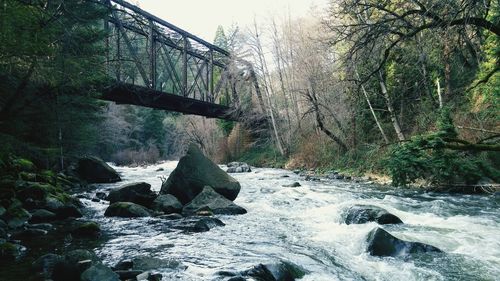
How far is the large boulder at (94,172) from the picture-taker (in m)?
19.1

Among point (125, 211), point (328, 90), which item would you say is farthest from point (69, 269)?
point (328, 90)

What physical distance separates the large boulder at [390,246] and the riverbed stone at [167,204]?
526 centimetres

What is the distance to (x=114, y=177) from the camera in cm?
1972

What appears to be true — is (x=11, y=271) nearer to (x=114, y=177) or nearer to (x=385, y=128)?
(x=114, y=177)

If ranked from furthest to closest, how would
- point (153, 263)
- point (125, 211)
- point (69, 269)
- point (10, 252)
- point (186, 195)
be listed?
point (186, 195)
point (125, 211)
point (10, 252)
point (153, 263)
point (69, 269)

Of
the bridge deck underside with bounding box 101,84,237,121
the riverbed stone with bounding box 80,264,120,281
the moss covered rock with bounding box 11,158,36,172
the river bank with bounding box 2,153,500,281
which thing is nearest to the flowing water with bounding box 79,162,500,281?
the river bank with bounding box 2,153,500,281

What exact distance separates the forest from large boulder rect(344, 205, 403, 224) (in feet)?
3.43

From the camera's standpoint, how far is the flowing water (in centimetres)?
510

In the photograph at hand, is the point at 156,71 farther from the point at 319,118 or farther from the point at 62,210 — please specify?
the point at 62,210

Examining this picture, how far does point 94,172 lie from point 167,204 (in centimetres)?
1116

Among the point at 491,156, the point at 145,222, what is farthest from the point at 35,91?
the point at 491,156

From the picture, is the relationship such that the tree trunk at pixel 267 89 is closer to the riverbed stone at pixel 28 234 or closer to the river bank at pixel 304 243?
the river bank at pixel 304 243

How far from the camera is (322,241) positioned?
22.1ft

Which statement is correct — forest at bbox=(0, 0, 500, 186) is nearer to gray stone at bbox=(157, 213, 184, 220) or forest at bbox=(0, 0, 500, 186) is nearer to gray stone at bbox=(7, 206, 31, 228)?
gray stone at bbox=(7, 206, 31, 228)
